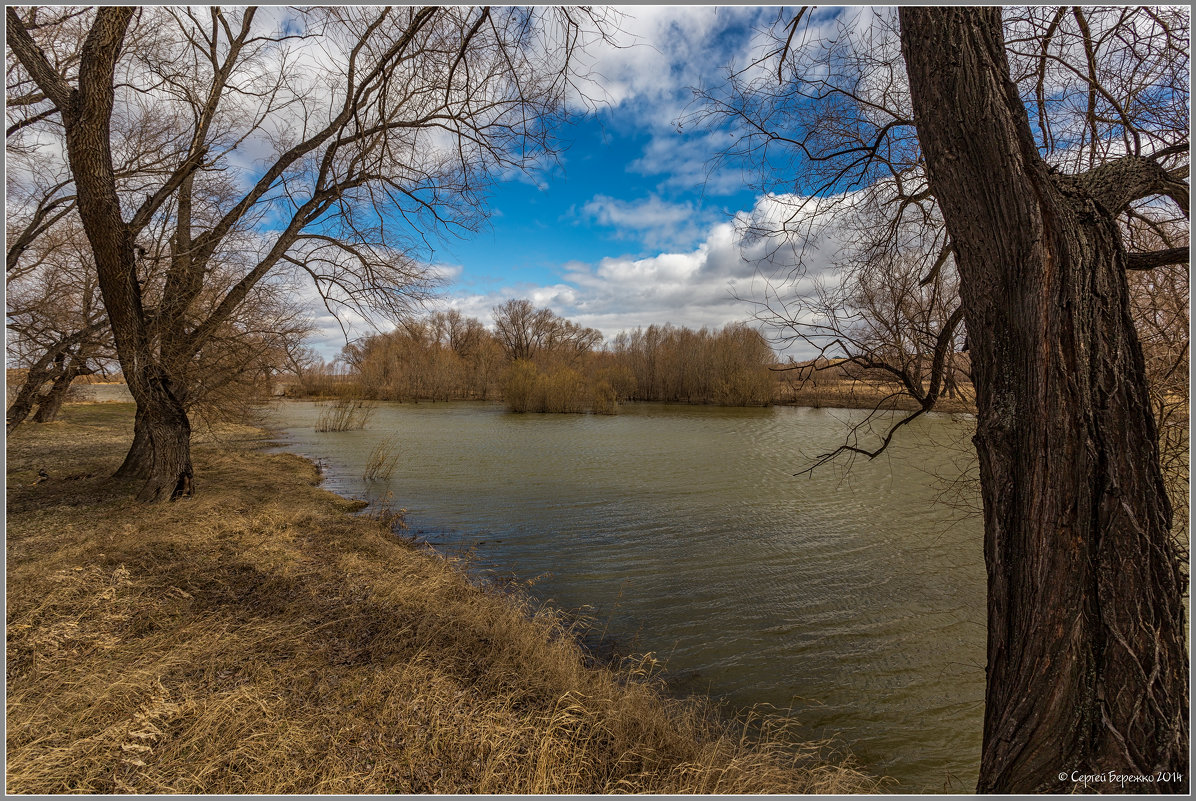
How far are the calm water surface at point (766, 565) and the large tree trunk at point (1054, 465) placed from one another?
1713mm

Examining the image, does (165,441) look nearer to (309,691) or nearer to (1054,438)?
(309,691)

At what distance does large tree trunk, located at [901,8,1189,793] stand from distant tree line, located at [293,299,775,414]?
3079 centimetres

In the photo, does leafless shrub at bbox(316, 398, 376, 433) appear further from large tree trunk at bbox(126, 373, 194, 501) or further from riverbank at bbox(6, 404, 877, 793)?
riverbank at bbox(6, 404, 877, 793)

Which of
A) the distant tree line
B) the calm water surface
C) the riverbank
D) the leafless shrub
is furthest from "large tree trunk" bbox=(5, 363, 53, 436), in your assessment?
the distant tree line

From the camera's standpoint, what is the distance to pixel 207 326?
6652 mm

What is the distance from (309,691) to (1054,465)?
3750 mm

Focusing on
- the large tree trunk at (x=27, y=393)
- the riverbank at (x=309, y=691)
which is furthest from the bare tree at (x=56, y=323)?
the riverbank at (x=309, y=691)

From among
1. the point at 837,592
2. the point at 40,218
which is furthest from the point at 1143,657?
the point at 40,218

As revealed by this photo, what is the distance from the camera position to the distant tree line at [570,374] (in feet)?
115

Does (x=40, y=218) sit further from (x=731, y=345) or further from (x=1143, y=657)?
(x=731, y=345)

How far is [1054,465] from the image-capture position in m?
1.81

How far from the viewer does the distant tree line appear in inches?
1375

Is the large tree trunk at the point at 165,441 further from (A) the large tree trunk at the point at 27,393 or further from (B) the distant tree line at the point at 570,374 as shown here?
(B) the distant tree line at the point at 570,374

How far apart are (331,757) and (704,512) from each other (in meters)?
8.64
